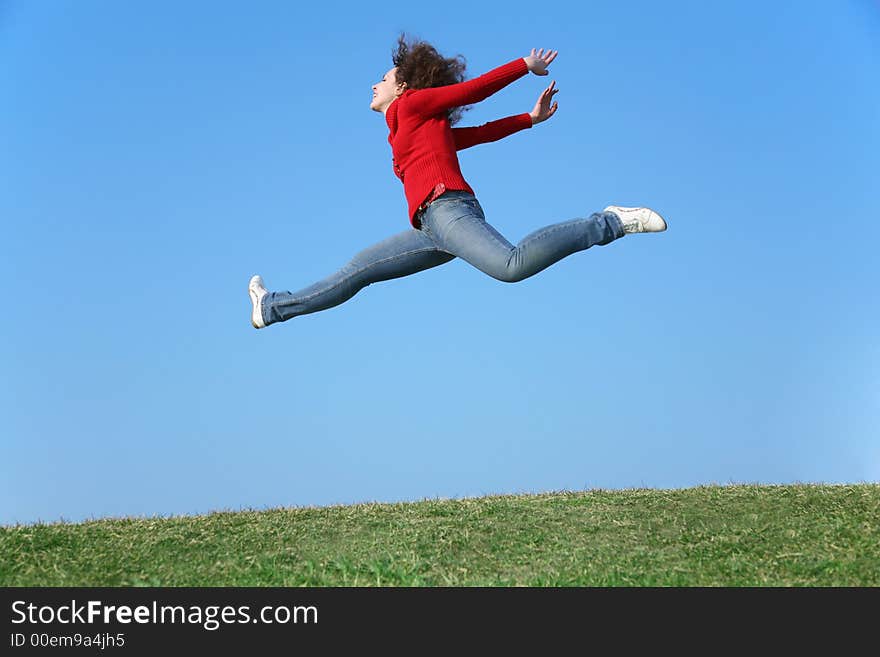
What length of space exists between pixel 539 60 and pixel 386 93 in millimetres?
1058

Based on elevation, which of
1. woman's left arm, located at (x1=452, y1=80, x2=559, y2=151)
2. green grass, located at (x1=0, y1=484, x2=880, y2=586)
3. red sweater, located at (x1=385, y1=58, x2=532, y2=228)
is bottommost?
green grass, located at (x1=0, y1=484, x2=880, y2=586)

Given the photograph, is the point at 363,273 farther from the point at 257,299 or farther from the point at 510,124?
the point at 510,124

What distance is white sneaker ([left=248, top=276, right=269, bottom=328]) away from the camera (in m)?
5.92

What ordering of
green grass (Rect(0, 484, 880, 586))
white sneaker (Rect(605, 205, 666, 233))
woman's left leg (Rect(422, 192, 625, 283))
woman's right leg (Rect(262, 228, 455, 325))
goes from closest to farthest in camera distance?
woman's left leg (Rect(422, 192, 625, 283))
white sneaker (Rect(605, 205, 666, 233))
green grass (Rect(0, 484, 880, 586))
woman's right leg (Rect(262, 228, 455, 325))

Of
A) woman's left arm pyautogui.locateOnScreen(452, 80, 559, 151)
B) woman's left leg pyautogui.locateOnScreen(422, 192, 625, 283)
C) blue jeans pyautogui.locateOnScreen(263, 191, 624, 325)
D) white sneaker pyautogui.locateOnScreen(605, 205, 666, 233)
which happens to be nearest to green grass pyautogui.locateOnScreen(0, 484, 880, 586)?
blue jeans pyautogui.locateOnScreen(263, 191, 624, 325)

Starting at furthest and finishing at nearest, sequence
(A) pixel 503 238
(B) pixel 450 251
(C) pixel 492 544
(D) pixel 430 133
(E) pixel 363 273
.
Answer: (C) pixel 492 544, (E) pixel 363 273, (D) pixel 430 133, (B) pixel 450 251, (A) pixel 503 238

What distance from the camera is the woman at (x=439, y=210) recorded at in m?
5.23

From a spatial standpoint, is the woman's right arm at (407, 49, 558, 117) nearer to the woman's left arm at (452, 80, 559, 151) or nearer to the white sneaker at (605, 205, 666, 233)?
the woman's left arm at (452, 80, 559, 151)

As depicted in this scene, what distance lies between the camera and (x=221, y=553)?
20.4 ft

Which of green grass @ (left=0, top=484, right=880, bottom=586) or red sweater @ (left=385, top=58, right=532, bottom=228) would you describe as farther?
green grass @ (left=0, top=484, right=880, bottom=586)

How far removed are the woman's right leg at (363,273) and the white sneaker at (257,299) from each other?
34 millimetres

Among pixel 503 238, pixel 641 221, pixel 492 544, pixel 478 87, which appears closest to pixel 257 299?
pixel 503 238

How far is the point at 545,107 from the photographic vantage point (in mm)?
6113
